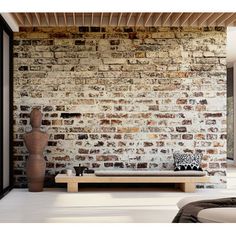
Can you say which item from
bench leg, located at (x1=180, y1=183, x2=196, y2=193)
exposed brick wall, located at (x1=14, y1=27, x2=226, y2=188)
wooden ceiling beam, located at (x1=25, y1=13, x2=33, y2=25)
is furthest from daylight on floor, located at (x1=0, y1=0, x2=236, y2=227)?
bench leg, located at (x1=180, y1=183, x2=196, y2=193)

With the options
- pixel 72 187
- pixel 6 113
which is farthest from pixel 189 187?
pixel 6 113

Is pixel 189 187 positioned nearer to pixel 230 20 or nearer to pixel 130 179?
pixel 130 179

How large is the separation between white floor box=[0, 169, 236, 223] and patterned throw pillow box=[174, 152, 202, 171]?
387 millimetres

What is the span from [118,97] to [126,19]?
4.16 feet

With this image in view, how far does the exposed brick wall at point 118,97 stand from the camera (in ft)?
25.7

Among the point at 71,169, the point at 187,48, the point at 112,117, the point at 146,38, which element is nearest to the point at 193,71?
the point at 187,48

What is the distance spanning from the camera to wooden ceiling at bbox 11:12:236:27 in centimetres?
737

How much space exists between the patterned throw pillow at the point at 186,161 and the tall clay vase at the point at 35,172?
2.13 metres

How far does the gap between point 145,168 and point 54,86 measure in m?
2.02

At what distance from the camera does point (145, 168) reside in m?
7.88

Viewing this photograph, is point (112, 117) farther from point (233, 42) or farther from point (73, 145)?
point (233, 42)

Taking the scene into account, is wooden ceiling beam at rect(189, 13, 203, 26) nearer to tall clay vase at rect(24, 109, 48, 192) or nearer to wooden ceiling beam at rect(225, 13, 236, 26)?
wooden ceiling beam at rect(225, 13, 236, 26)

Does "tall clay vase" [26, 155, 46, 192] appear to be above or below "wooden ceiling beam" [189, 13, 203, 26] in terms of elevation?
below

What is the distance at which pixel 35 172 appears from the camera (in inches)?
287
